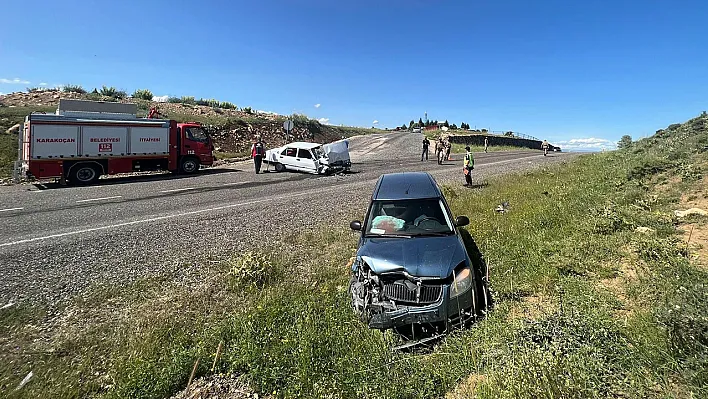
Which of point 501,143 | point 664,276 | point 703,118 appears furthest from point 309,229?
point 501,143

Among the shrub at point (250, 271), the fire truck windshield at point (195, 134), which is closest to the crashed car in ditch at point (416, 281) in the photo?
the shrub at point (250, 271)

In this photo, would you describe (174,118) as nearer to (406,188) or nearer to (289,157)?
(289,157)

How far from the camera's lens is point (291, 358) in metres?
3.71

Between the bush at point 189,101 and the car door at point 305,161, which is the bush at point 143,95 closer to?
the bush at point 189,101

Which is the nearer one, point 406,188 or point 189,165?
point 406,188

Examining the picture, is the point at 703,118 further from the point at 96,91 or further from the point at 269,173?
the point at 96,91

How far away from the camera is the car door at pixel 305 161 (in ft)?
72.2

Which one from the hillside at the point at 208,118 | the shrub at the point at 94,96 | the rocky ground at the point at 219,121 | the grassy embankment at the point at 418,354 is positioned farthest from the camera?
the shrub at the point at 94,96

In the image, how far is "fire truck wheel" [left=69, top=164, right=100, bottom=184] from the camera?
16.8 m

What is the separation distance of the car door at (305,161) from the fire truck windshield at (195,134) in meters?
5.83

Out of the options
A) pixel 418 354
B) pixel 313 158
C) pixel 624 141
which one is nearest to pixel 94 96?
pixel 313 158

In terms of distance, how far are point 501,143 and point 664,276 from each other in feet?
208

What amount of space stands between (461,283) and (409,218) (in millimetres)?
1593

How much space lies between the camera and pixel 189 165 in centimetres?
2109
